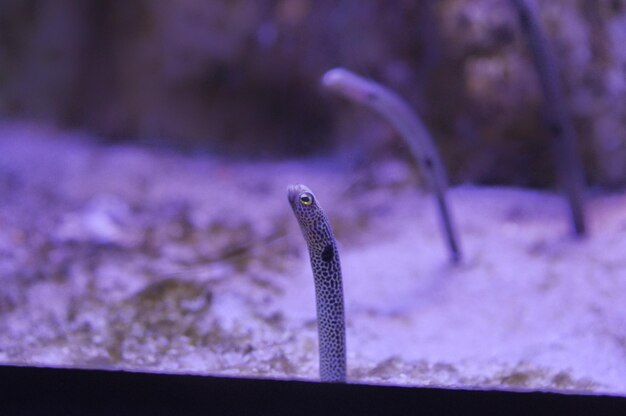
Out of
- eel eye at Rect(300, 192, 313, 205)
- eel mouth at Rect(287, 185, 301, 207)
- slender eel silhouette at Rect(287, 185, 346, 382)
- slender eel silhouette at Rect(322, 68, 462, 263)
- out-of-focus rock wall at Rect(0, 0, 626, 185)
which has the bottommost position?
slender eel silhouette at Rect(287, 185, 346, 382)

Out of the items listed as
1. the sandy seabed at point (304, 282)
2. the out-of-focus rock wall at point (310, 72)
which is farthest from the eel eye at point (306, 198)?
the out-of-focus rock wall at point (310, 72)

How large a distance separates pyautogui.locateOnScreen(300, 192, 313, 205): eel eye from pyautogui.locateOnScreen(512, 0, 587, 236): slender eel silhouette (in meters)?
1.96

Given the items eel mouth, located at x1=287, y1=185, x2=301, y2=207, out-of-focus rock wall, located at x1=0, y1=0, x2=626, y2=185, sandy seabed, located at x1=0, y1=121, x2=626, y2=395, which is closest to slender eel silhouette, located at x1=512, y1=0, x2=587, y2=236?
sandy seabed, located at x1=0, y1=121, x2=626, y2=395

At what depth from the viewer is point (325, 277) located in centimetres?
157

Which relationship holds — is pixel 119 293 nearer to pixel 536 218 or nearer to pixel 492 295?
pixel 492 295

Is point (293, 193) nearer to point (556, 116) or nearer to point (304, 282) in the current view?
point (304, 282)

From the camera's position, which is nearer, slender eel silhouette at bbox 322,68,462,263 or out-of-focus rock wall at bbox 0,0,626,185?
slender eel silhouette at bbox 322,68,462,263

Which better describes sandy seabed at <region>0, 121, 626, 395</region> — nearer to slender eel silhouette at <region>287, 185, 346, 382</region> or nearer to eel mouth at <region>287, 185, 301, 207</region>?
slender eel silhouette at <region>287, 185, 346, 382</region>

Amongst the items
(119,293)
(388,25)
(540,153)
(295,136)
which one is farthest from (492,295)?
(295,136)

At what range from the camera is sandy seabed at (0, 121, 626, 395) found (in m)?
2.00

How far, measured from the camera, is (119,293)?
2914mm

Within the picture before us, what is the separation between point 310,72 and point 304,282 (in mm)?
2961

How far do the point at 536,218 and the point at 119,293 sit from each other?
2.53 m

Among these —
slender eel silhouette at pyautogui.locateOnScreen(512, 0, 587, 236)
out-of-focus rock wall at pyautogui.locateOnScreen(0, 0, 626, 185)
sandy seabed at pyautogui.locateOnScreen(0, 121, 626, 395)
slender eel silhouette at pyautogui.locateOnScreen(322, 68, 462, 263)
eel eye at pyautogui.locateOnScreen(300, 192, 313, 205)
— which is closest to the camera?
eel eye at pyautogui.locateOnScreen(300, 192, 313, 205)
